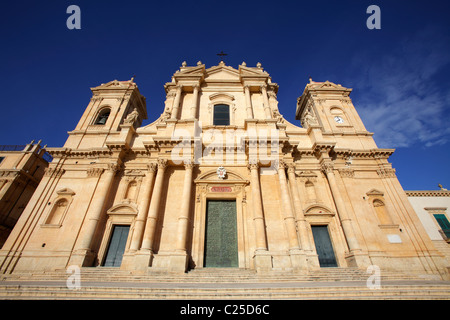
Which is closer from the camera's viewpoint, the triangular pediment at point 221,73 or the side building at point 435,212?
the side building at point 435,212

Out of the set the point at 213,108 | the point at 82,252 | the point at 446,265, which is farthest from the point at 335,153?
the point at 82,252

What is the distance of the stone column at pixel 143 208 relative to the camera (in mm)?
11273

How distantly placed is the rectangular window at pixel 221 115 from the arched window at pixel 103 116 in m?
9.52

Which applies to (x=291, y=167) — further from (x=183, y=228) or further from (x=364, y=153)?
(x=183, y=228)

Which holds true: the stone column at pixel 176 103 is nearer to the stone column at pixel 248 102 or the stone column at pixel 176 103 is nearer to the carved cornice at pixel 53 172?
the stone column at pixel 248 102

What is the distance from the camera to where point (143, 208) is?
12250 millimetres

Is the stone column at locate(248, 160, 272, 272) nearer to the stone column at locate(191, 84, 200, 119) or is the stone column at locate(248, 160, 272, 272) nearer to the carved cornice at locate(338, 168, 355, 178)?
the stone column at locate(191, 84, 200, 119)

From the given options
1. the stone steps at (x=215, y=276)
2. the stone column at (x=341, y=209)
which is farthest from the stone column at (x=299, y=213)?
the stone column at (x=341, y=209)

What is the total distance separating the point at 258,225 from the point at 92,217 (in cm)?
922

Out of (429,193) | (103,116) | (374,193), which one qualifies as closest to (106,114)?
(103,116)

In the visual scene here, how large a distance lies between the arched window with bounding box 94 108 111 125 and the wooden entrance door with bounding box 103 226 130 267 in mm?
9774

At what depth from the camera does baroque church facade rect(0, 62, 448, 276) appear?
1144 cm

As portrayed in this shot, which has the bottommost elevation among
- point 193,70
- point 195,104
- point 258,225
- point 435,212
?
point 258,225
